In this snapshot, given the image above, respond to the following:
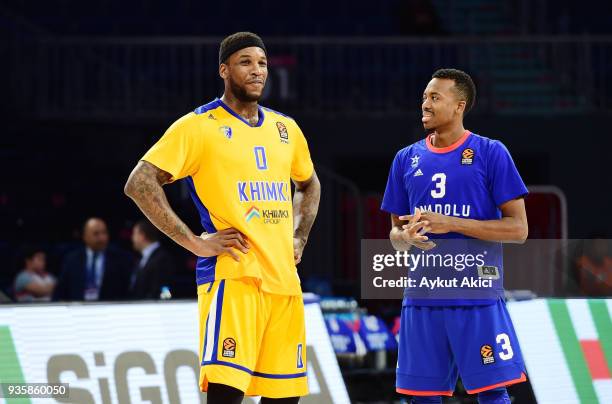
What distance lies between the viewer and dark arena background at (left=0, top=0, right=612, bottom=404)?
1323 cm

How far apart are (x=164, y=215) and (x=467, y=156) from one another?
152 centimetres

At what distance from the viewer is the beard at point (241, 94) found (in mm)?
5473

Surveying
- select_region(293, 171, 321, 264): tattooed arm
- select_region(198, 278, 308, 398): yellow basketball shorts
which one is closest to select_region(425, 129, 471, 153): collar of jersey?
select_region(293, 171, 321, 264): tattooed arm

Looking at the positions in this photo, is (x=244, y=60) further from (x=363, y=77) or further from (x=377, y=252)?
(x=363, y=77)

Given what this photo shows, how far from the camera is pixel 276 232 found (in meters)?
5.46

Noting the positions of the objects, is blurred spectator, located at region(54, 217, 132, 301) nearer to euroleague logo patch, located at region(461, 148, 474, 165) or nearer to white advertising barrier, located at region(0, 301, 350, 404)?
white advertising barrier, located at region(0, 301, 350, 404)

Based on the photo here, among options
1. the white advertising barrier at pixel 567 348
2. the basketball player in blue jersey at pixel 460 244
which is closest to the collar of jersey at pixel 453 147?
the basketball player in blue jersey at pixel 460 244

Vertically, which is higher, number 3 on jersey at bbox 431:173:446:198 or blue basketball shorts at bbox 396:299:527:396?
number 3 on jersey at bbox 431:173:446:198

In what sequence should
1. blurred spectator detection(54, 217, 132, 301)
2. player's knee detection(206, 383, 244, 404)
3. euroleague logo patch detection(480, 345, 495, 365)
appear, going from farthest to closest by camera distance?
blurred spectator detection(54, 217, 132, 301), euroleague logo patch detection(480, 345, 495, 365), player's knee detection(206, 383, 244, 404)

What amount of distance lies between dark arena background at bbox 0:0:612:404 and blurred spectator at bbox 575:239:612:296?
27 millimetres

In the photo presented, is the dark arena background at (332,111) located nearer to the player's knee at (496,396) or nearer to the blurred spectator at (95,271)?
the blurred spectator at (95,271)

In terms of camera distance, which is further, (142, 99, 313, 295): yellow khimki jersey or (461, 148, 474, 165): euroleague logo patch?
(461, 148, 474, 165): euroleague logo patch

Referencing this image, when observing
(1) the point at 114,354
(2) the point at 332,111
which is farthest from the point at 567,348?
(2) the point at 332,111

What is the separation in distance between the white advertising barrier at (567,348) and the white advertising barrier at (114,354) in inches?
52.9
